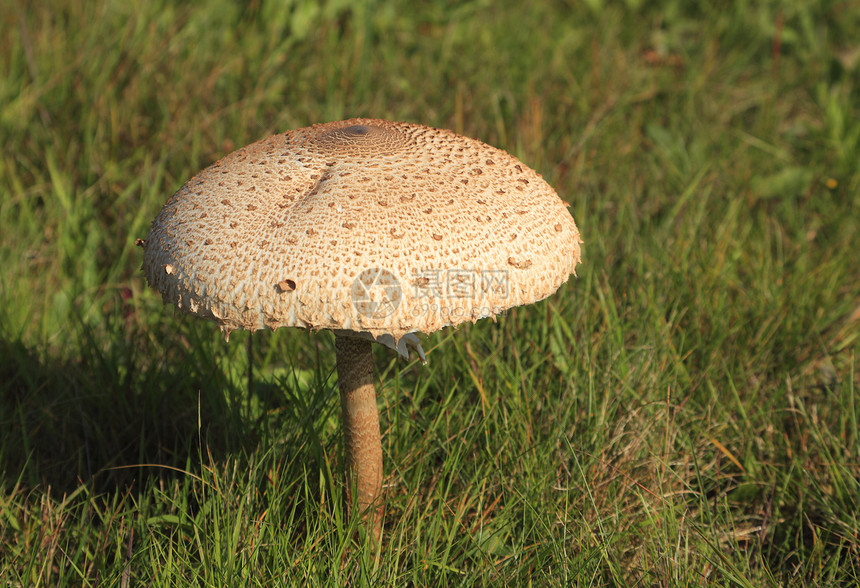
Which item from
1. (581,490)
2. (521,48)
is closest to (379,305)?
(581,490)

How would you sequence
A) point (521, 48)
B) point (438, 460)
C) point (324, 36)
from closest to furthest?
1. point (438, 460)
2. point (324, 36)
3. point (521, 48)

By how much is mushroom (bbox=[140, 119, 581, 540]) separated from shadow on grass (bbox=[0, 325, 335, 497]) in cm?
84

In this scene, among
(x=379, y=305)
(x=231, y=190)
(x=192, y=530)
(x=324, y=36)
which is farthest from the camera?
(x=324, y=36)

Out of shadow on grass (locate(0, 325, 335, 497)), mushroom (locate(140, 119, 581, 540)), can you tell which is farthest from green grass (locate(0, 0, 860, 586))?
mushroom (locate(140, 119, 581, 540))

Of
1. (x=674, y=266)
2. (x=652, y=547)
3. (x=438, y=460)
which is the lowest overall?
(x=438, y=460)

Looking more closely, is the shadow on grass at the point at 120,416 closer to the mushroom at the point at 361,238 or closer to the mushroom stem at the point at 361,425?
the mushroom stem at the point at 361,425

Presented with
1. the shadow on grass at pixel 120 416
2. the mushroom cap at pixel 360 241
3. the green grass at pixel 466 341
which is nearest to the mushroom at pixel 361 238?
the mushroom cap at pixel 360 241

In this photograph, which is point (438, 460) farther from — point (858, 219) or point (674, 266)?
point (858, 219)

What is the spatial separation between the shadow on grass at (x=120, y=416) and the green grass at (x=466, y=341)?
0.05 feet

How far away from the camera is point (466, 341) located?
9.04 feet

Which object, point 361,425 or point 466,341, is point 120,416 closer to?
point 361,425

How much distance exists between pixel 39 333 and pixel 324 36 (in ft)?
8.16

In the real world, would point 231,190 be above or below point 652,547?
above

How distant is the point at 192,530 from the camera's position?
7.45 feet
